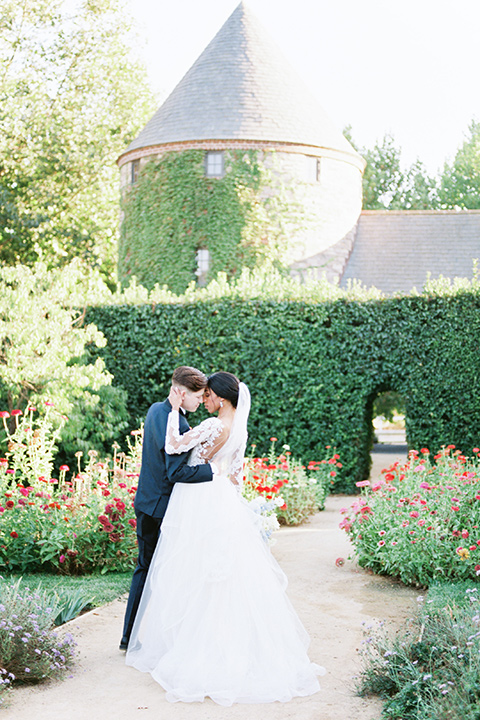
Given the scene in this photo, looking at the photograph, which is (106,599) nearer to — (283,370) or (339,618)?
(339,618)

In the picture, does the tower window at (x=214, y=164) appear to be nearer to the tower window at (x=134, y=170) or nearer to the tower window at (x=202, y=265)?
the tower window at (x=202, y=265)

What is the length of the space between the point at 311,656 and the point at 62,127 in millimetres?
26736

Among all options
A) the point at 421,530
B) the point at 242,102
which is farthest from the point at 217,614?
the point at 242,102

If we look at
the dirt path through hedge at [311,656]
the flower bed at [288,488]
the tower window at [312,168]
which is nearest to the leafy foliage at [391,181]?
the tower window at [312,168]

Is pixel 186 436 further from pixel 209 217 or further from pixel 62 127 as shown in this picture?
pixel 62 127

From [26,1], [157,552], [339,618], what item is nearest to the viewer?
[157,552]

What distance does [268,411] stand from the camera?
15.1 meters

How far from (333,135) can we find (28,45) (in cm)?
1355

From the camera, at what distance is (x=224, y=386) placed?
5.51 m

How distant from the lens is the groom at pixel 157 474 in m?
5.46

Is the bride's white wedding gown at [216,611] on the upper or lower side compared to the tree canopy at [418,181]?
lower

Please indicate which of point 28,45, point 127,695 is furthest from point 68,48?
point 127,695

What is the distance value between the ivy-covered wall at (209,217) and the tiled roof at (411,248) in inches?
119

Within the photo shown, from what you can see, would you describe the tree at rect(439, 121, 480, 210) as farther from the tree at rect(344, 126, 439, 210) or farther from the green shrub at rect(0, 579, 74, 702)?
the green shrub at rect(0, 579, 74, 702)
